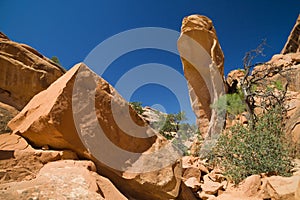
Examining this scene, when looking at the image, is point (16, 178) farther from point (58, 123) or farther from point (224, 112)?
point (224, 112)

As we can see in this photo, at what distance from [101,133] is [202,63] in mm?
17853

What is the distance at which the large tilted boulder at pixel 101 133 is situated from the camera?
3.34 meters

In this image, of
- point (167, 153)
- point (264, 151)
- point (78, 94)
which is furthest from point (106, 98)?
point (264, 151)

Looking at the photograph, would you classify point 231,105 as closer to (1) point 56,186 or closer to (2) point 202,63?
(2) point 202,63

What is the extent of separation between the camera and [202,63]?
19797 millimetres

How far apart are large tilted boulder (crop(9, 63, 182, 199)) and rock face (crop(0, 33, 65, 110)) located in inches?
420

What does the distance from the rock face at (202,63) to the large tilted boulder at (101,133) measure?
15111 mm

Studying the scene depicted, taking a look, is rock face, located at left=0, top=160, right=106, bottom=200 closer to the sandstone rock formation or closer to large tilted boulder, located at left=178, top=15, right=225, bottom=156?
the sandstone rock formation

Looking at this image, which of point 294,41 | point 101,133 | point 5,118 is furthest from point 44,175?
point 294,41

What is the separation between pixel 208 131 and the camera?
60.4ft

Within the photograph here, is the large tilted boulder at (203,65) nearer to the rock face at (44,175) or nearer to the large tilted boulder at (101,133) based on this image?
the large tilted boulder at (101,133)

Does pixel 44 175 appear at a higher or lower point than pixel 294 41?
lower

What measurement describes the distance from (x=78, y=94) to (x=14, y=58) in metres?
12.5

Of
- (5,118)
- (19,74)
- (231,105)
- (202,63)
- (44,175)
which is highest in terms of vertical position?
(202,63)
